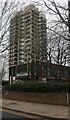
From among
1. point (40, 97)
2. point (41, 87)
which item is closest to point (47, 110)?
point (40, 97)

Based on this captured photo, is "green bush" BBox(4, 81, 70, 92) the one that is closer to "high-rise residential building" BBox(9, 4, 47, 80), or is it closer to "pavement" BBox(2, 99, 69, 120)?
"pavement" BBox(2, 99, 69, 120)

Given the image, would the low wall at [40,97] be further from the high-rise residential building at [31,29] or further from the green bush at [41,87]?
the high-rise residential building at [31,29]

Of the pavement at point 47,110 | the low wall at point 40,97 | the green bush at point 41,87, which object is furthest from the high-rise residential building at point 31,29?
the pavement at point 47,110

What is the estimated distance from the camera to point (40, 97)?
25.2 m

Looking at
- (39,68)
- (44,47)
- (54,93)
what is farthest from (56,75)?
(54,93)

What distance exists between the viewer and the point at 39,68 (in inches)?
1876

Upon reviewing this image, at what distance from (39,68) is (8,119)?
3420 centimetres

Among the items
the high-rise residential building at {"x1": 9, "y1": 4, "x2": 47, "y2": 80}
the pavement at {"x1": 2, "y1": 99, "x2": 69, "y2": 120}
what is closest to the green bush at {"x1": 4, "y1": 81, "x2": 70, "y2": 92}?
the pavement at {"x1": 2, "y1": 99, "x2": 69, "y2": 120}

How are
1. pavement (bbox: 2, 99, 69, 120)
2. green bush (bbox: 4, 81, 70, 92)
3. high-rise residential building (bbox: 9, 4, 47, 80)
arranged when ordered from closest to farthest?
pavement (bbox: 2, 99, 69, 120)
green bush (bbox: 4, 81, 70, 92)
high-rise residential building (bbox: 9, 4, 47, 80)

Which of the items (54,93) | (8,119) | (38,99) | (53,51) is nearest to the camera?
(8,119)

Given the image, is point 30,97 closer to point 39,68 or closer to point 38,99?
point 38,99

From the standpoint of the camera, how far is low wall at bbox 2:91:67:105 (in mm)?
22533

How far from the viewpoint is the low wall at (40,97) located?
73.9ft

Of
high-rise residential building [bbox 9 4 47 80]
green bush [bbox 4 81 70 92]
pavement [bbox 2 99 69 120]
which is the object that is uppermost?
high-rise residential building [bbox 9 4 47 80]
